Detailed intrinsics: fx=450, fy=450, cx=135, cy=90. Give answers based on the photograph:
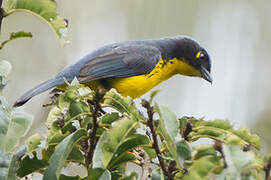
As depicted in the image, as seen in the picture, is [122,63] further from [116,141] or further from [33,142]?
[116,141]

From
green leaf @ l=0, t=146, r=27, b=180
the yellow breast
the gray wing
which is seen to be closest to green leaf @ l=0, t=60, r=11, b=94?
green leaf @ l=0, t=146, r=27, b=180

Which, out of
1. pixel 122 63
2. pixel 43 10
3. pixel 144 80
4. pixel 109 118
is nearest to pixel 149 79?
pixel 144 80

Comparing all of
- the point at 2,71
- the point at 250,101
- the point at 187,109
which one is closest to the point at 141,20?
the point at 187,109

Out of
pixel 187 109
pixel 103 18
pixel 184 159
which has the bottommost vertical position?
pixel 187 109

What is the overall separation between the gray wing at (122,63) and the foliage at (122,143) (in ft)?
6.37

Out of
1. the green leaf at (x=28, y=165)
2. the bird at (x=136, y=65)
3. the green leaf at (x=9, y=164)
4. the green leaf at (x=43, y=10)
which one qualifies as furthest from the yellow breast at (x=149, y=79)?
the green leaf at (x=9, y=164)

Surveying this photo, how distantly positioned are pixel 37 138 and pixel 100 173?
346 millimetres

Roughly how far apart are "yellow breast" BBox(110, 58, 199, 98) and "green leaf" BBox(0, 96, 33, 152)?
2457 millimetres

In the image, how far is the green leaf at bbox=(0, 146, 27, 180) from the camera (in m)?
2.03

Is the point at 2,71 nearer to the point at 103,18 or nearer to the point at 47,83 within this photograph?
the point at 47,83

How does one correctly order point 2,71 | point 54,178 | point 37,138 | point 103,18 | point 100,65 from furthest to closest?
point 103,18 < point 100,65 < point 2,71 < point 37,138 < point 54,178

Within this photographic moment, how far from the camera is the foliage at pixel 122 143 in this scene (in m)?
1.62

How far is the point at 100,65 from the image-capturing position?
4.42 meters

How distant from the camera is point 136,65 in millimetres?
4758
